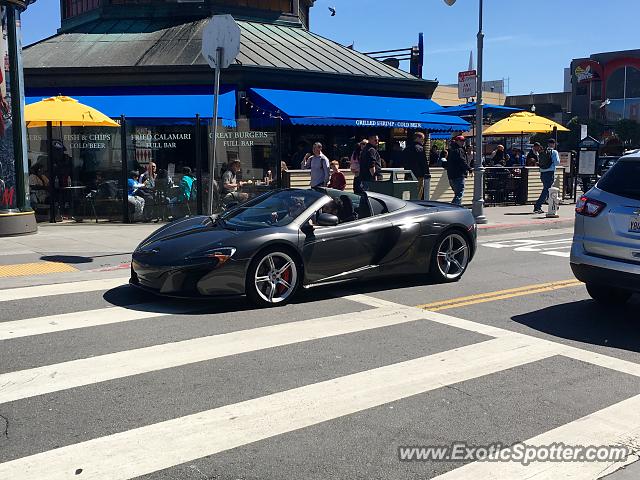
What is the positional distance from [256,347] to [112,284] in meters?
3.36

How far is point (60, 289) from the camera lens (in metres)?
7.96

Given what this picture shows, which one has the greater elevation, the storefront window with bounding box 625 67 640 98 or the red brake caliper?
the storefront window with bounding box 625 67 640 98

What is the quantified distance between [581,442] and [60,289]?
20.3 ft

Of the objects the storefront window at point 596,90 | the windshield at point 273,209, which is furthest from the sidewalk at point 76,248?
the storefront window at point 596,90

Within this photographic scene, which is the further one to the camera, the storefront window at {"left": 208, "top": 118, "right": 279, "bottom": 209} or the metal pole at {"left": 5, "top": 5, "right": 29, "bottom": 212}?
the storefront window at {"left": 208, "top": 118, "right": 279, "bottom": 209}

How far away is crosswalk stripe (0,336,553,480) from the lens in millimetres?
3535

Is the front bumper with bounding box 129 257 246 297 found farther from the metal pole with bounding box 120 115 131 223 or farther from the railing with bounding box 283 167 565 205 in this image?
the railing with bounding box 283 167 565 205

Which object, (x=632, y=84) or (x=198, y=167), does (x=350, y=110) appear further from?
(x=632, y=84)

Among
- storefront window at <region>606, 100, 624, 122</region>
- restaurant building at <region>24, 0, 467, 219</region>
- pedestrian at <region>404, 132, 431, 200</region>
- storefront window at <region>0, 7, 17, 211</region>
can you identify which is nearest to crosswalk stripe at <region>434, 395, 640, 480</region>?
restaurant building at <region>24, 0, 467, 219</region>

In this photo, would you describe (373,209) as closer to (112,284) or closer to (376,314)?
(376,314)

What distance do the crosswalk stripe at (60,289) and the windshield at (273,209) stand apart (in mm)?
1742

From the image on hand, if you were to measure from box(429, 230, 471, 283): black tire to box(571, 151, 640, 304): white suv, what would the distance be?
1.77 meters

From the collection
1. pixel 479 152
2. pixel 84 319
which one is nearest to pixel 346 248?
pixel 84 319

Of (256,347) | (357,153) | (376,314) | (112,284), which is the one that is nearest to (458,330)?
(376,314)
